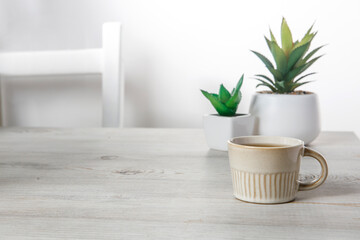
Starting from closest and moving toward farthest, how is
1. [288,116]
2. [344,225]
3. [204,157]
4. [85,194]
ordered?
[344,225] < [85,194] < [204,157] < [288,116]

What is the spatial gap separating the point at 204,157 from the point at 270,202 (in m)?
0.33

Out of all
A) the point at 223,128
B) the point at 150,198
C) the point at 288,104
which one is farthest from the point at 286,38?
the point at 150,198

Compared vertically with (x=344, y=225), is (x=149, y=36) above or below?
above

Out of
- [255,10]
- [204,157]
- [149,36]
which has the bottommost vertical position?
[204,157]

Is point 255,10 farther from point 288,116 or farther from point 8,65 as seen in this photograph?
point 8,65

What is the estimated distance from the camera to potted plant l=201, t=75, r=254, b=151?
981 millimetres

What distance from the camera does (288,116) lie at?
103 centimetres

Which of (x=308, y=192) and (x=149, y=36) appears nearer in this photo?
(x=308, y=192)

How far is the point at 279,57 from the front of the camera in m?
1.01

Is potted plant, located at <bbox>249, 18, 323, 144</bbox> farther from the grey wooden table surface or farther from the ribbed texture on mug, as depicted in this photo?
the ribbed texture on mug

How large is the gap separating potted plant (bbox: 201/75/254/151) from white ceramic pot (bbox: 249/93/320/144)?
43 millimetres

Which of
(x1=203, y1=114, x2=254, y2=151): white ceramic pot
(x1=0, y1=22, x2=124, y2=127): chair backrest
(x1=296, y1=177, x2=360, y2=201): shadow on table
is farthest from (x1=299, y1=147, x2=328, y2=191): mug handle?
(x1=0, y1=22, x2=124, y2=127): chair backrest

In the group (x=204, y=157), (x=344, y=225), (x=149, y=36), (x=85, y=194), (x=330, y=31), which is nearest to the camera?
(x=344, y=225)

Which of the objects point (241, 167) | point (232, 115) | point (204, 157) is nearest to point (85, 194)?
point (241, 167)
